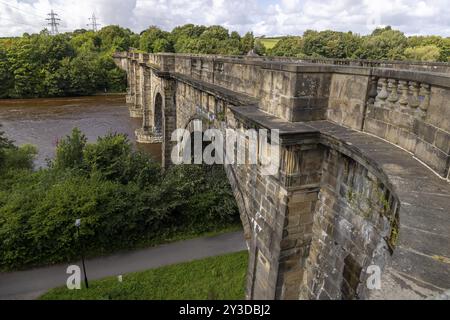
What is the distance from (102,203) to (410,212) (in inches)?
463

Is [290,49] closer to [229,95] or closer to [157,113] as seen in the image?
[157,113]

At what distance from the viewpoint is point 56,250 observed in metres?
11.4

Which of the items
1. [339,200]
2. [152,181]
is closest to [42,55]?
[152,181]

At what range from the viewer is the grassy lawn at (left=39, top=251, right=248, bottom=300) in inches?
373

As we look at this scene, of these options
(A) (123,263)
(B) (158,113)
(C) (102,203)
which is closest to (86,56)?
(B) (158,113)

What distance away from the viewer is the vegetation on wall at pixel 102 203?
1135 centimetres

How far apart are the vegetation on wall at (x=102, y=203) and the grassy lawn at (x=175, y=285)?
2096 mm

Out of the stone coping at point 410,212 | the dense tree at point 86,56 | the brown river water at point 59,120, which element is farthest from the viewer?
the dense tree at point 86,56

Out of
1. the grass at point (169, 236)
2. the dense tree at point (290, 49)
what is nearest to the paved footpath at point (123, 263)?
the grass at point (169, 236)

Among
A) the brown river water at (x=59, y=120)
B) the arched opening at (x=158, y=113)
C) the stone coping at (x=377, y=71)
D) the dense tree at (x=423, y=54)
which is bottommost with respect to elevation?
the brown river water at (x=59, y=120)

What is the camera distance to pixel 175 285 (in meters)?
9.96

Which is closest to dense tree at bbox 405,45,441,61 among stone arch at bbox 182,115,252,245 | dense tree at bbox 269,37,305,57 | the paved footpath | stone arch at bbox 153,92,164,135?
dense tree at bbox 269,37,305,57

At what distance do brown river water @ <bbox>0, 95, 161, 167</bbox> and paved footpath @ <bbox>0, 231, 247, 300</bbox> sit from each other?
36.6ft

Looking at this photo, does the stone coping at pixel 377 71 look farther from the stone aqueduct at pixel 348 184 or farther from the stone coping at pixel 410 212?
the stone coping at pixel 410 212
